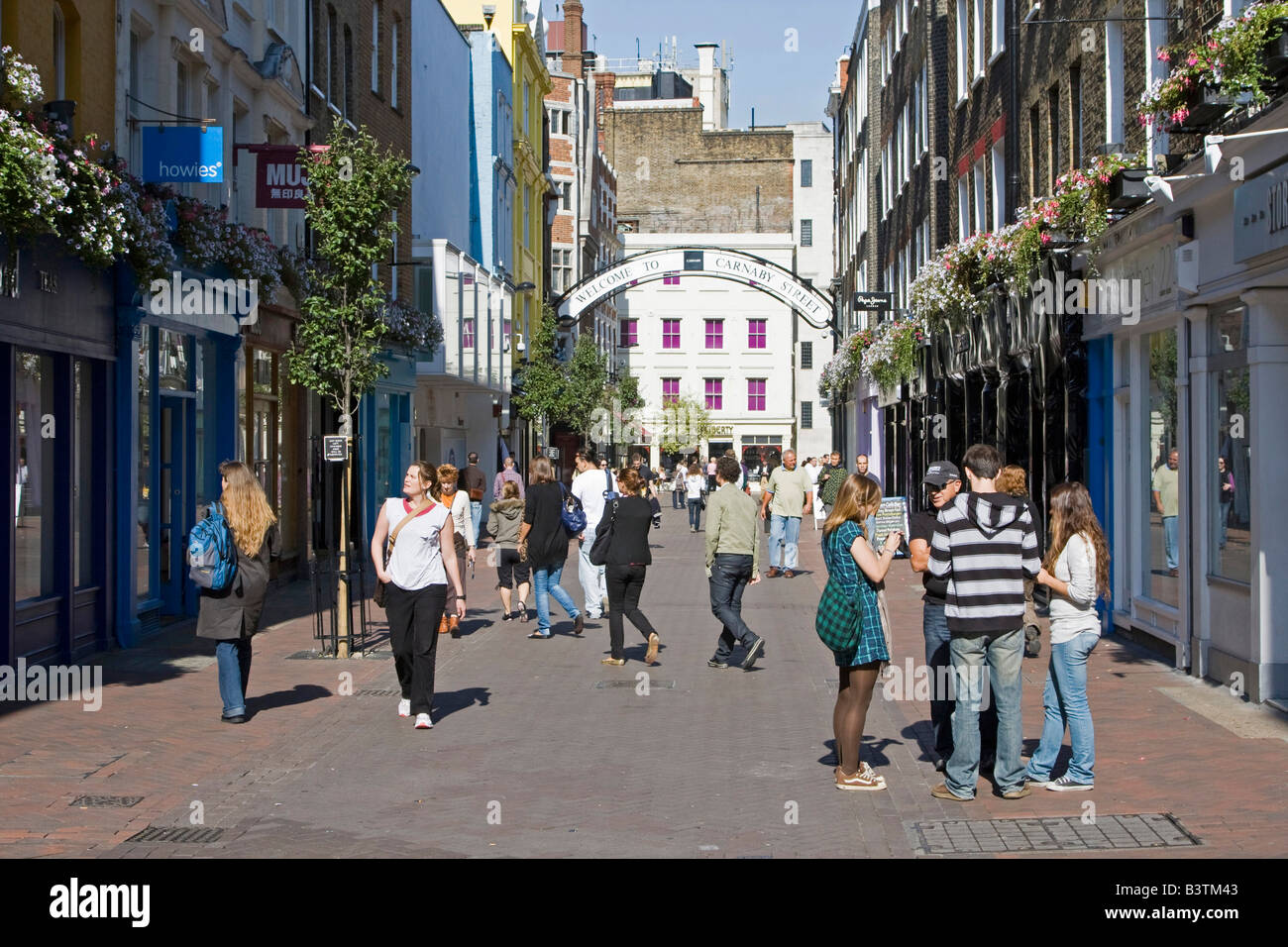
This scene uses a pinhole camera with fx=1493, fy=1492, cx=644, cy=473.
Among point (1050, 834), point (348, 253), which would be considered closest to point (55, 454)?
point (348, 253)

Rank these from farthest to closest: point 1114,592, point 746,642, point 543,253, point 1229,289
→ point 543,253 → point 1114,592 → point 746,642 → point 1229,289

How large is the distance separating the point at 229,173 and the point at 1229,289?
41.6ft

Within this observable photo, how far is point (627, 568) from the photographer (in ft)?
43.9

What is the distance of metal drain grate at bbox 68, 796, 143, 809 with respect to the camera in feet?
26.0

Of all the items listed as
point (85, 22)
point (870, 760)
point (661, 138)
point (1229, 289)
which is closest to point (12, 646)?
point (85, 22)

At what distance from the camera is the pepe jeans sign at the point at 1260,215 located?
9.81 metres

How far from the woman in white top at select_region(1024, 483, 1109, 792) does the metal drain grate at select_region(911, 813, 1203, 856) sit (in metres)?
0.64

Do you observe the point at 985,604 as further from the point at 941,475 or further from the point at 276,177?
the point at 276,177

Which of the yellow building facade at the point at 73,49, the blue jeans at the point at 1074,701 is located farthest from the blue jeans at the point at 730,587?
the yellow building facade at the point at 73,49

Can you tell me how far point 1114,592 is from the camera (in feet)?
50.4

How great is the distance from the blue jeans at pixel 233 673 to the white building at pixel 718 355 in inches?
2930

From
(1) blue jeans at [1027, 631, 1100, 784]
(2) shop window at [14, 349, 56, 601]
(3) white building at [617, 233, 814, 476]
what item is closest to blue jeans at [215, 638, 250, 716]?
(2) shop window at [14, 349, 56, 601]

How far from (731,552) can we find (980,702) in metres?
5.24

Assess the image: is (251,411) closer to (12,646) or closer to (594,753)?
(12,646)
